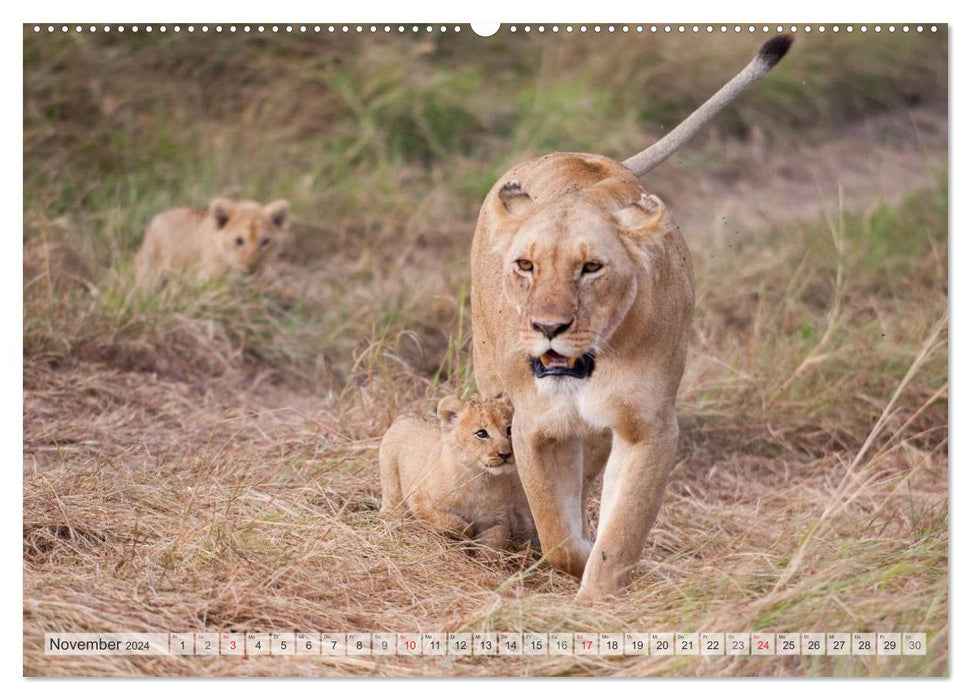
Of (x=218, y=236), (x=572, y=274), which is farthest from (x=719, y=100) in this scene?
(x=218, y=236)

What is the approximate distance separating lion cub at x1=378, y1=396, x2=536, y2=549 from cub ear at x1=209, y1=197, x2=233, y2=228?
328cm

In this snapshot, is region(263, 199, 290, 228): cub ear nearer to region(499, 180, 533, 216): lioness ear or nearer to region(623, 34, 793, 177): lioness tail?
region(623, 34, 793, 177): lioness tail

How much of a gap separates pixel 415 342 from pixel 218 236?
1604mm

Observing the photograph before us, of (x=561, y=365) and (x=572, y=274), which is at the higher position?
(x=572, y=274)

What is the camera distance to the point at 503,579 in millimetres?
5051

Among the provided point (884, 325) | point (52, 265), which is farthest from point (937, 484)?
point (52, 265)

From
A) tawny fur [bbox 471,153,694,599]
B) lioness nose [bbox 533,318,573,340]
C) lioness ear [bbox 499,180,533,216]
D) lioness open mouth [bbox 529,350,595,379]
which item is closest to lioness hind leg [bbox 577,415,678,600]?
tawny fur [bbox 471,153,694,599]

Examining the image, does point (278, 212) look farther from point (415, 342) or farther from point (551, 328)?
point (551, 328)

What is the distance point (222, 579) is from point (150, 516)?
628 millimetres

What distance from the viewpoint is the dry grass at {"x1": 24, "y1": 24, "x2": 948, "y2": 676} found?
450 centimetres

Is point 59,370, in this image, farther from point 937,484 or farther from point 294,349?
point 937,484

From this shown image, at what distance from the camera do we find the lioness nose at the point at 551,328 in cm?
404

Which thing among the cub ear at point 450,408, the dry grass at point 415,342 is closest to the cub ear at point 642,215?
the dry grass at point 415,342

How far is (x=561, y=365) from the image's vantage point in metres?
4.25
